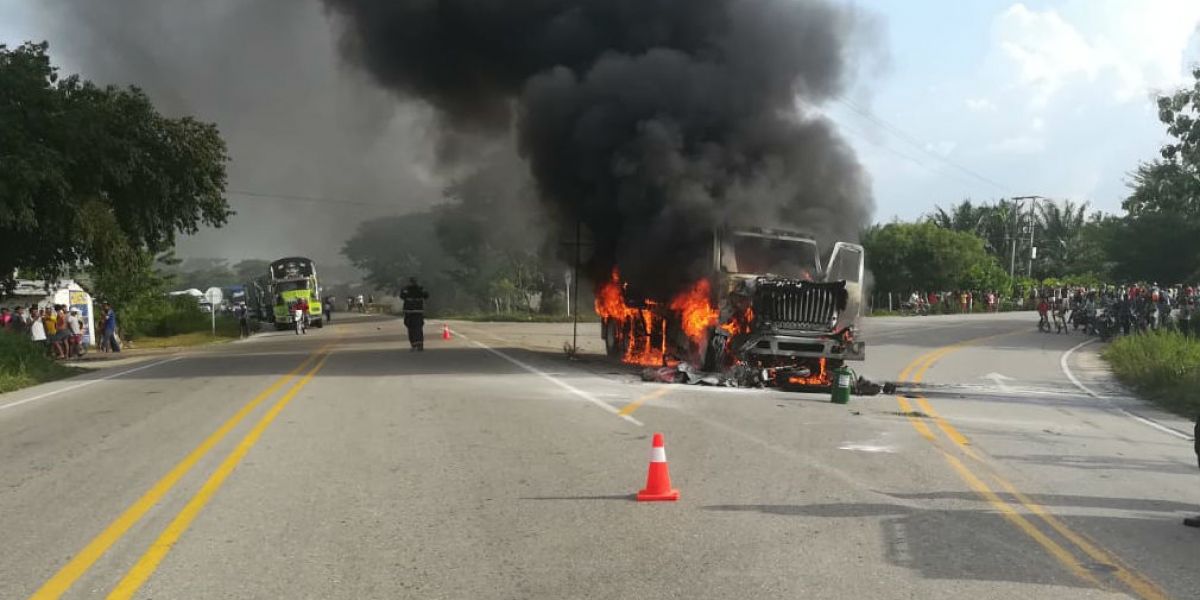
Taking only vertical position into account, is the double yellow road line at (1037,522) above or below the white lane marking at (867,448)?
below

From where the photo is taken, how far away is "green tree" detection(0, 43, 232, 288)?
18.6 metres

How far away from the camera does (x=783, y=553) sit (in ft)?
16.7

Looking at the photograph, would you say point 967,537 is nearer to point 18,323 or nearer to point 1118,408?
point 1118,408

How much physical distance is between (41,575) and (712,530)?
3.36m

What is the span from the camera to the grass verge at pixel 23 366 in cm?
1653

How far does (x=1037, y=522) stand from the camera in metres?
5.82

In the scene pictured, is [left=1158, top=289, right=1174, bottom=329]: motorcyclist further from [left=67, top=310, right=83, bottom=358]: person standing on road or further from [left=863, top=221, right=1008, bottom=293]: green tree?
[left=863, top=221, right=1008, bottom=293]: green tree

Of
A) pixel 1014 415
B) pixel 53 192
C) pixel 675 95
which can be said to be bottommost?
pixel 1014 415

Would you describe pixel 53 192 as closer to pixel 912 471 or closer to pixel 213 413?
pixel 213 413

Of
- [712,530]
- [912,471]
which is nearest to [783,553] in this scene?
[712,530]

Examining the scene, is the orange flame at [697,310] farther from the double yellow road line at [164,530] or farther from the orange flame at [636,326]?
the double yellow road line at [164,530]

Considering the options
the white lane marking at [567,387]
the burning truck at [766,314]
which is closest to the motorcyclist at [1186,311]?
the burning truck at [766,314]

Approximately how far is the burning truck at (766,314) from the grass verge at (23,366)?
34.7 ft

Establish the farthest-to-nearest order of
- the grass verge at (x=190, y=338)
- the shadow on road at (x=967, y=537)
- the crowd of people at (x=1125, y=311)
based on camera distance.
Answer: the grass verge at (x=190, y=338) < the crowd of people at (x=1125, y=311) < the shadow on road at (x=967, y=537)
